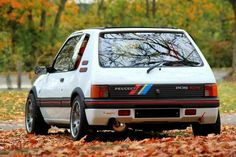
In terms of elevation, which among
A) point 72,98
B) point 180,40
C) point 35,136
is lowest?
point 35,136

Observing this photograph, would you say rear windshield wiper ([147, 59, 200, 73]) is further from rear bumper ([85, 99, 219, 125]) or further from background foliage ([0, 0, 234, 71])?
background foliage ([0, 0, 234, 71])

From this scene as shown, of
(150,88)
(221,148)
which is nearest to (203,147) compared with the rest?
(221,148)

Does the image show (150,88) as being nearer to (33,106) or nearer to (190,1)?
(33,106)

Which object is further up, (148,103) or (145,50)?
(145,50)

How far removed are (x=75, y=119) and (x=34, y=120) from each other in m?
2.12

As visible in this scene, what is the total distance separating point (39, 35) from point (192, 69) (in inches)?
1687

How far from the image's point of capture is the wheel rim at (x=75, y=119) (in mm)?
11188

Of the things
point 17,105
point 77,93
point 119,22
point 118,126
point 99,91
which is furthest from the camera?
point 119,22

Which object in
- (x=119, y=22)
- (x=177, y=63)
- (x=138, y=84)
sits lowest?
(x=138, y=84)

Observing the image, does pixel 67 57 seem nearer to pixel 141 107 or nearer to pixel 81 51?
pixel 81 51

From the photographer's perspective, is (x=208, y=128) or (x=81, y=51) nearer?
(x=208, y=128)

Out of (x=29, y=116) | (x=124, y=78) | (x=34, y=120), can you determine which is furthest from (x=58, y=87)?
(x=124, y=78)

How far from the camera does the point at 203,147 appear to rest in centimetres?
861

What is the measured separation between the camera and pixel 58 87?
40.2ft
